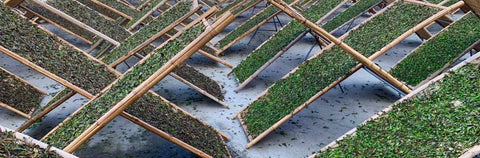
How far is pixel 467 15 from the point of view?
5.92 metres

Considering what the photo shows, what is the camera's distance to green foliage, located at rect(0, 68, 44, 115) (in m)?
5.04

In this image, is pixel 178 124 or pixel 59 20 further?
pixel 59 20

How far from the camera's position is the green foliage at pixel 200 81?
5.51 meters

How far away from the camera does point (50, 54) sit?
4465mm

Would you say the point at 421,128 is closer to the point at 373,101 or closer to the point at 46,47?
the point at 373,101

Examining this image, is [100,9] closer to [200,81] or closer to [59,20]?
[59,20]

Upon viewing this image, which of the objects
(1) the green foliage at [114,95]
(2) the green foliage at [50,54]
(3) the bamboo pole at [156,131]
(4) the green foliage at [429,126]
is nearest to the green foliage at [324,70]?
(4) the green foliage at [429,126]

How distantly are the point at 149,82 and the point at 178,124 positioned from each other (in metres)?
1.19

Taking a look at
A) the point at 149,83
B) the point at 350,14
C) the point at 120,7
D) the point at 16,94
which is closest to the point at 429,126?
the point at 149,83

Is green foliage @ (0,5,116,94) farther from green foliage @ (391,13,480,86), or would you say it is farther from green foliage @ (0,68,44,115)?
green foliage @ (391,13,480,86)

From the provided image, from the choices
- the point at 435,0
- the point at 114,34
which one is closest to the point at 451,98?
the point at 435,0

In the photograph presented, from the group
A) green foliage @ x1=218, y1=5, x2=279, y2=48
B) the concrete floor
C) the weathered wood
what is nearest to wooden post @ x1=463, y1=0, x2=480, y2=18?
the concrete floor

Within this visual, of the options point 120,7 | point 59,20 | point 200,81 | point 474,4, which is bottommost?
point 120,7

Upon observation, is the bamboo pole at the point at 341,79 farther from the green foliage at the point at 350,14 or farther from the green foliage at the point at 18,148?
the green foliage at the point at 350,14
